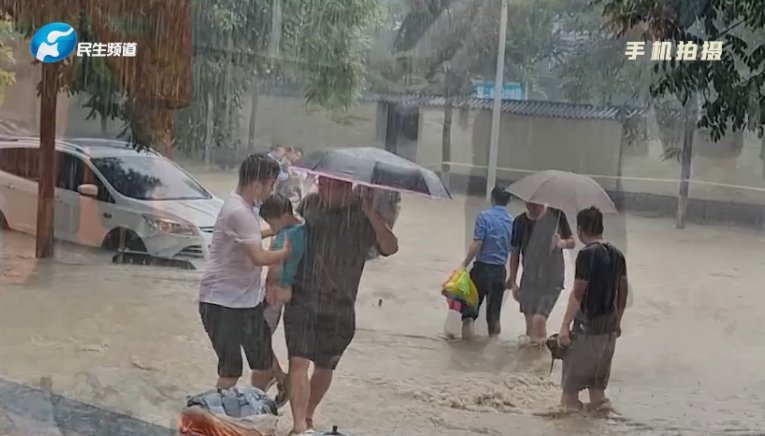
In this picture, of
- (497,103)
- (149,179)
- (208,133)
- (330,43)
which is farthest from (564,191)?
(149,179)

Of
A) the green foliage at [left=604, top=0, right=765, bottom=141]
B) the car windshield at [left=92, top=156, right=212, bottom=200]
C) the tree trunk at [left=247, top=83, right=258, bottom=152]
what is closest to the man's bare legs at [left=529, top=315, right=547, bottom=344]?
the green foliage at [left=604, top=0, right=765, bottom=141]

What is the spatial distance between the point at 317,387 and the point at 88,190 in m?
2.06

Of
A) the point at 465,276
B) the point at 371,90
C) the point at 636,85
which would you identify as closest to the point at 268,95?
the point at 371,90

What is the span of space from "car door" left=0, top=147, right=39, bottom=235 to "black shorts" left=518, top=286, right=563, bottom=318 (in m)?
2.86

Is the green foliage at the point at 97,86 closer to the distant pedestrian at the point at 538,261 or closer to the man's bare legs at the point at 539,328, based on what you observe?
the distant pedestrian at the point at 538,261

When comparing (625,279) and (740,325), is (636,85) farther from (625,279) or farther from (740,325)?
(740,325)

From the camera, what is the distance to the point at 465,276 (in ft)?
16.6

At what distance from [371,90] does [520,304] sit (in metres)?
1.34

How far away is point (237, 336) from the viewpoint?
3943 mm

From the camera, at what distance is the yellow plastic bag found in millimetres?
5004

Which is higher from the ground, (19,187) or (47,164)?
(47,164)

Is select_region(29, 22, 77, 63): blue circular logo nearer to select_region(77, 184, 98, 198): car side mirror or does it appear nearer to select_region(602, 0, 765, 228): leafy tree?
select_region(77, 184, 98, 198): car side mirror

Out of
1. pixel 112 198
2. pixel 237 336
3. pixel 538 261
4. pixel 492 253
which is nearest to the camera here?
pixel 237 336

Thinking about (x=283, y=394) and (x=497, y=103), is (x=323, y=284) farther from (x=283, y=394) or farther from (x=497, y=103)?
(x=497, y=103)
